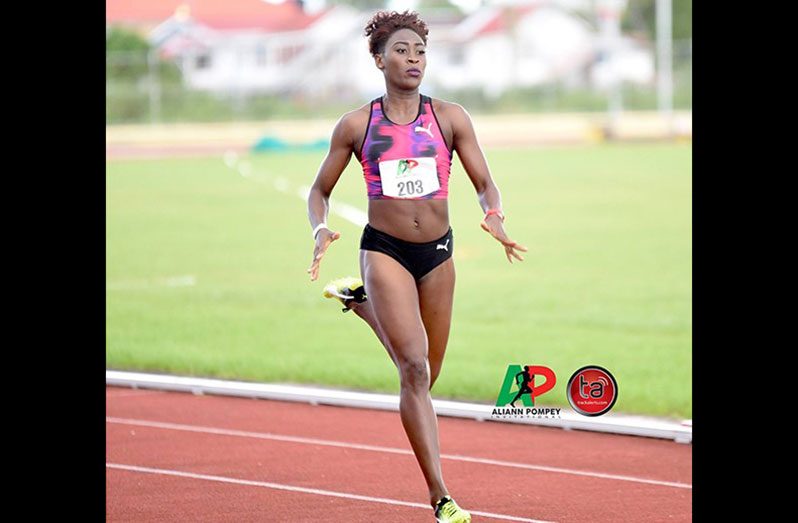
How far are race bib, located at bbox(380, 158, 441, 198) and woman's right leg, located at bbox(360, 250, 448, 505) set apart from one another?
12.3 inches

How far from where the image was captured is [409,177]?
23.4 feet

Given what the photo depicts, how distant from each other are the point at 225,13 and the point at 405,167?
76.0 metres

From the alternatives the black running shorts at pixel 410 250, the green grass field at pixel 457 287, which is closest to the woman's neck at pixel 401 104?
the black running shorts at pixel 410 250

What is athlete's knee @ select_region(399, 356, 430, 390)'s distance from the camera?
698 centimetres

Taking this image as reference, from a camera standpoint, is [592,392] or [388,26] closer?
[388,26]

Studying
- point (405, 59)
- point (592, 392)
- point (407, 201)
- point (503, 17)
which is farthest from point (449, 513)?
point (503, 17)

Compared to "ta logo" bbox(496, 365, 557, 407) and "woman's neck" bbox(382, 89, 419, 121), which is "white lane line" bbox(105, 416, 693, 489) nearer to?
"ta logo" bbox(496, 365, 557, 407)

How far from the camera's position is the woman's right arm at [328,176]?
7102 millimetres

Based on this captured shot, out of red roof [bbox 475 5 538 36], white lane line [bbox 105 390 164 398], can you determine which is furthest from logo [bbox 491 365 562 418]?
red roof [bbox 475 5 538 36]

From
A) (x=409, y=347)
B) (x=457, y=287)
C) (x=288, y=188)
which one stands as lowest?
(x=409, y=347)

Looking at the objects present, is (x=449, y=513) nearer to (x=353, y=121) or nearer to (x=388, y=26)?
(x=353, y=121)
